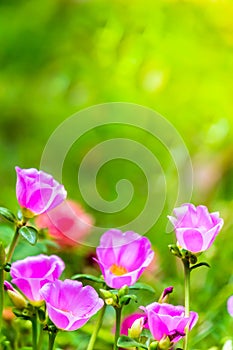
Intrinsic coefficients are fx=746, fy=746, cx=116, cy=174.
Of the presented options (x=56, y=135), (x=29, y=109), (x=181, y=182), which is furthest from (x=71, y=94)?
(x=181, y=182)

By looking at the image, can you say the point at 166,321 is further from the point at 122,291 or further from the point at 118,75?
the point at 118,75

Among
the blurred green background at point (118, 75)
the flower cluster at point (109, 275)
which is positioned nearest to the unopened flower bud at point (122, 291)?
the flower cluster at point (109, 275)

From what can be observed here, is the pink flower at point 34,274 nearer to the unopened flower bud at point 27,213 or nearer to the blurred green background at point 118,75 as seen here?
the unopened flower bud at point 27,213

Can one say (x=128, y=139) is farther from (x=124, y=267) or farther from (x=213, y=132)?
(x=124, y=267)

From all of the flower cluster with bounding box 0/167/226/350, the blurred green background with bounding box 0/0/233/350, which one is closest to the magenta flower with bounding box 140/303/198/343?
the flower cluster with bounding box 0/167/226/350

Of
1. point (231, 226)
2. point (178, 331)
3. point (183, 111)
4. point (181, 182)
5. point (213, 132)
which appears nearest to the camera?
point (178, 331)

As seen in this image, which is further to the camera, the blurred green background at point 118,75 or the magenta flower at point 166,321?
the blurred green background at point 118,75

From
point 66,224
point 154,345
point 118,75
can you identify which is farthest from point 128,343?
point 118,75
